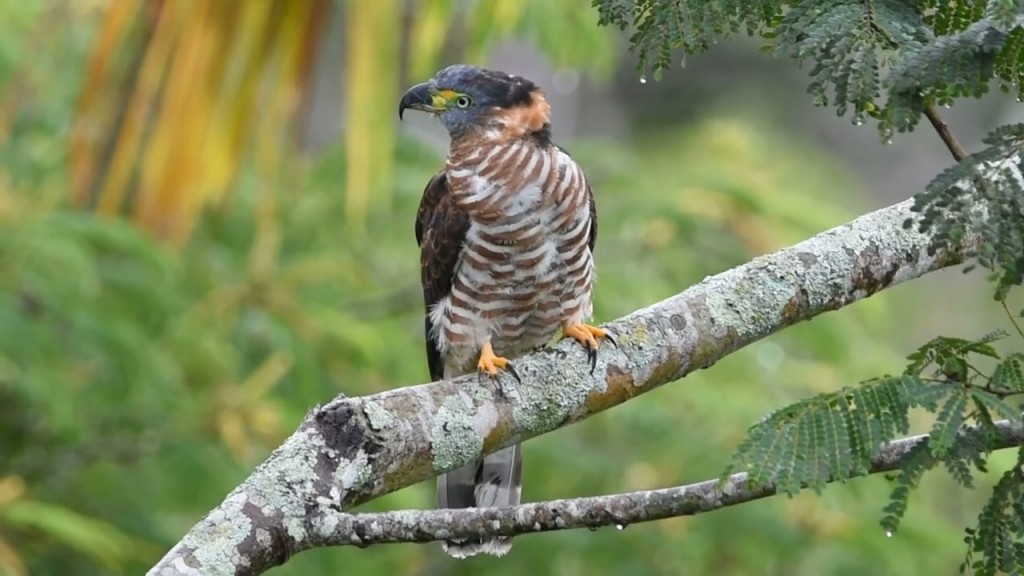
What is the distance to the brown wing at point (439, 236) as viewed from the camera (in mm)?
3828

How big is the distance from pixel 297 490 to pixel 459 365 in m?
1.72

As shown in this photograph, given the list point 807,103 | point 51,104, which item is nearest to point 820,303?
point 51,104

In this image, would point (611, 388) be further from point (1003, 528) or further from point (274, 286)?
point (274, 286)

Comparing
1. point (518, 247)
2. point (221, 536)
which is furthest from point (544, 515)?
point (518, 247)

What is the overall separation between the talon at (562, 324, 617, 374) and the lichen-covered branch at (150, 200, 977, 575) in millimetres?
18

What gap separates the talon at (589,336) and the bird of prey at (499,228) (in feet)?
0.05

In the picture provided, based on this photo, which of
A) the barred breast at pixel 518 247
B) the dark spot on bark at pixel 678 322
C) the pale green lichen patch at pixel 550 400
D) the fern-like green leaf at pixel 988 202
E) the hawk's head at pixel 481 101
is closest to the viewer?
the fern-like green leaf at pixel 988 202

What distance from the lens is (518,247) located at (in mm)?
3779

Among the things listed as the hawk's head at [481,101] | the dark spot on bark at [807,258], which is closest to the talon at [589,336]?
the dark spot on bark at [807,258]

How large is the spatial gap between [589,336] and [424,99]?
0.96m

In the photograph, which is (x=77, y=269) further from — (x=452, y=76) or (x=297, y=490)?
(x=297, y=490)

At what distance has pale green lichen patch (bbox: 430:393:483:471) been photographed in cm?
277

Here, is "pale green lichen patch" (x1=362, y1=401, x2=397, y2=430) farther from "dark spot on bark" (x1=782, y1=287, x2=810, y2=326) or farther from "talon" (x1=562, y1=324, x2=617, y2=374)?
"dark spot on bark" (x1=782, y1=287, x2=810, y2=326)

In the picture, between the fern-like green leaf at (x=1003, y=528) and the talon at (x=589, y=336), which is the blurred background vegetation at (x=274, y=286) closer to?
the talon at (x=589, y=336)
